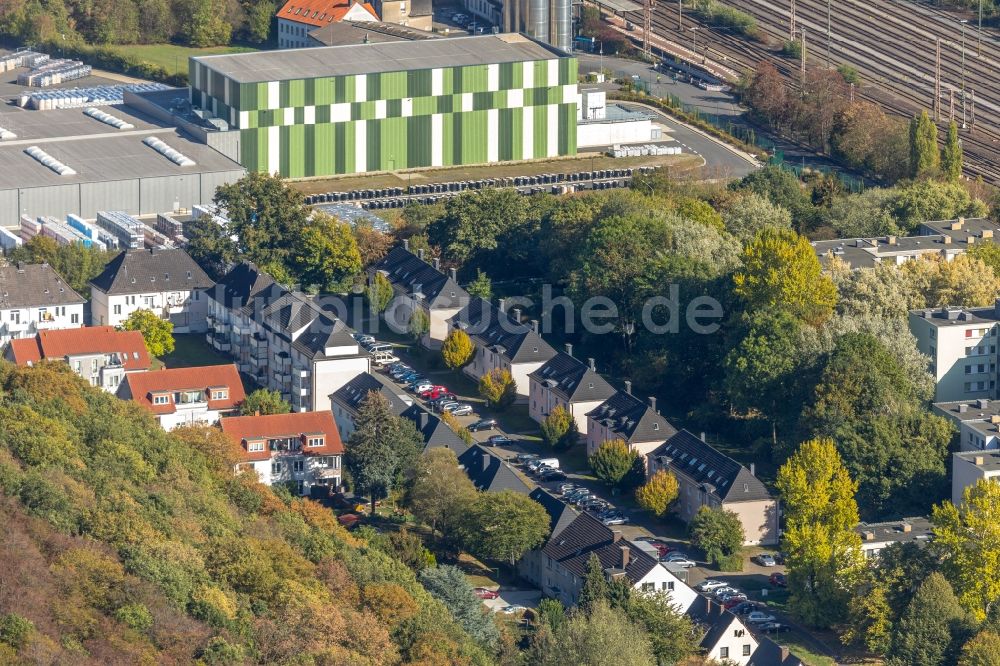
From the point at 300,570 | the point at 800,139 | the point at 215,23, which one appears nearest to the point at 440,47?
the point at 800,139

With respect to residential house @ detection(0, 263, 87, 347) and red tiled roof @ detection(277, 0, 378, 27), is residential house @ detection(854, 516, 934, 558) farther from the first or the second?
red tiled roof @ detection(277, 0, 378, 27)

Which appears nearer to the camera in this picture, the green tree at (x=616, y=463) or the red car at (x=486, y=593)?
the red car at (x=486, y=593)

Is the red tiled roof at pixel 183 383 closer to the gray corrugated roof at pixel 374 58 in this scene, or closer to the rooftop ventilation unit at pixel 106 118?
the gray corrugated roof at pixel 374 58

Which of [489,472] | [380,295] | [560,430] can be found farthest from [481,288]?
[489,472]

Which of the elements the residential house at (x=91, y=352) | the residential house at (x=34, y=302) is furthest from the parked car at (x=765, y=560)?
the residential house at (x=34, y=302)

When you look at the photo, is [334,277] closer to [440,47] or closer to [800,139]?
[440,47]

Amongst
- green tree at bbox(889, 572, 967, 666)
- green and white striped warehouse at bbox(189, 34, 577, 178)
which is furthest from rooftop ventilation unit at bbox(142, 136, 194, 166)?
green tree at bbox(889, 572, 967, 666)
